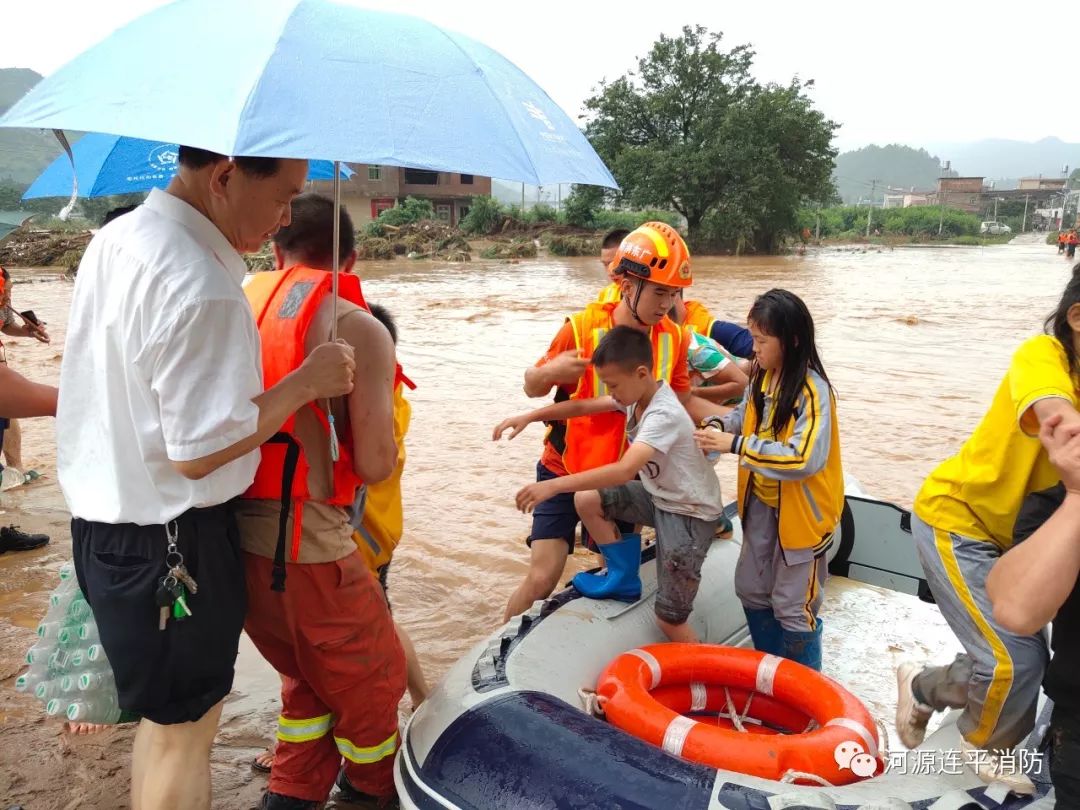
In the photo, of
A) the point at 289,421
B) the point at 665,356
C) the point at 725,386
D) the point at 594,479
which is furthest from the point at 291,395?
the point at 725,386

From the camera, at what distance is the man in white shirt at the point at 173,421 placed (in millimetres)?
1590

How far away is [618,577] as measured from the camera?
3070 mm

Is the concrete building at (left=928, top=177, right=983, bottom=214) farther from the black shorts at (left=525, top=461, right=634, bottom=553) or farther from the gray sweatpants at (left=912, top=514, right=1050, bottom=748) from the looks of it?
the gray sweatpants at (left=912, top=514, right=1050, bottom=748)

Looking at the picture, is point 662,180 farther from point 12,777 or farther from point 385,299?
point 12,777

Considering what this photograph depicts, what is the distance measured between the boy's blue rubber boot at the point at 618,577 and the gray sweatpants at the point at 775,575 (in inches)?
14.7

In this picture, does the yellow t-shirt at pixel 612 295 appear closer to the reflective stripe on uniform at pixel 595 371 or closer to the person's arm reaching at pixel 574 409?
the reflective stripe on uniform at pixel 595 371

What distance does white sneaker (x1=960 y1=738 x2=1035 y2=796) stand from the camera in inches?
78.2

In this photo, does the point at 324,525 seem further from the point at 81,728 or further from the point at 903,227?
the point at 903,227

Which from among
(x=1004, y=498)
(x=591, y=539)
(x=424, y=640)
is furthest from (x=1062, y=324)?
(x=424, y=640)

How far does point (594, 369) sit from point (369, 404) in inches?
47.5

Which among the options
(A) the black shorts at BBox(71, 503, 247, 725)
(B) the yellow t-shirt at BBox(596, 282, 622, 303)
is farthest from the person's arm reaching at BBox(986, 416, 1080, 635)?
(B) the yellow t-shirt at BBox(596, 282, 622, 303)

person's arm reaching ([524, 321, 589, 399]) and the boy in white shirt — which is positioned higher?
person's arm reaching ([524, 321, 589, 399])

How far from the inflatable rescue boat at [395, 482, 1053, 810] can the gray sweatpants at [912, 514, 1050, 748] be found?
11 cm

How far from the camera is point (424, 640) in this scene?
395 cm
